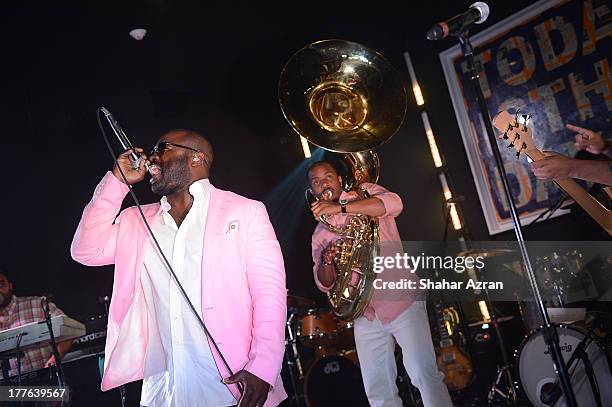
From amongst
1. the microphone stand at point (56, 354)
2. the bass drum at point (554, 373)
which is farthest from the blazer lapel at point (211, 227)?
the bass drum at point (554, 373)

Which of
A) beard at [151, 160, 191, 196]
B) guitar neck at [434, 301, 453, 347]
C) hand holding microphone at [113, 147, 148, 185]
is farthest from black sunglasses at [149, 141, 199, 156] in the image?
guitar neck at [434, 301, 453, 347]

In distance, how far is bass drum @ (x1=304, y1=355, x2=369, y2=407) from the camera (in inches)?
197

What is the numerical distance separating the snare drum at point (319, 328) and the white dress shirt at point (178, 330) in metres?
2.80

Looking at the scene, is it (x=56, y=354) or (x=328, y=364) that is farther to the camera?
(x=328, y=364)

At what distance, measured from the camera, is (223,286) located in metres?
2.26

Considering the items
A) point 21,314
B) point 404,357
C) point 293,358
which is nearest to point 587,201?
point 404,357

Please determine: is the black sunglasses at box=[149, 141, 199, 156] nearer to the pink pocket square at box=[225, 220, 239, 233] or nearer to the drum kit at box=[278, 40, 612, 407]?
the pink pocket square at box=[225, 220, 239, 233]

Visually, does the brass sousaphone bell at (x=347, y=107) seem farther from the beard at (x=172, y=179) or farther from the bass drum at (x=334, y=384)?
the bass drum at (x=334, y=384)

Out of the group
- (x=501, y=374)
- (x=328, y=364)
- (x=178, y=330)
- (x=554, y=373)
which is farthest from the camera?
(x=328, y=364)

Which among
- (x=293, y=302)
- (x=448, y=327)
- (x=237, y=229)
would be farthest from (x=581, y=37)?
(x=237, y=229)

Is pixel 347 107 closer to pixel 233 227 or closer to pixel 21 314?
pixel 233 227

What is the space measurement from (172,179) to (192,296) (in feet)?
2.18

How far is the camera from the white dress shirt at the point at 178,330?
6.94 feet

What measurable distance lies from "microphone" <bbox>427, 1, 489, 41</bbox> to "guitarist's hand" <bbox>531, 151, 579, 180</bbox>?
2.41 feet
